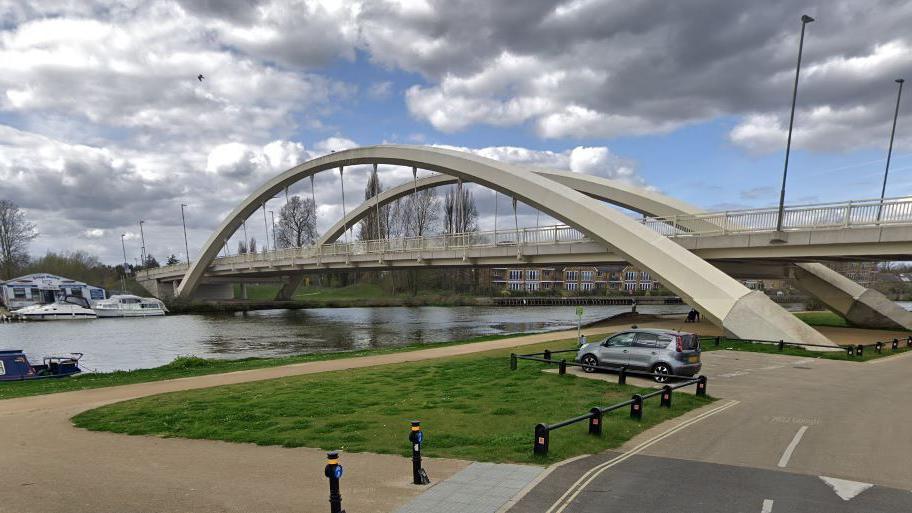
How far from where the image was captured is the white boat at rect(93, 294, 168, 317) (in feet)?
198

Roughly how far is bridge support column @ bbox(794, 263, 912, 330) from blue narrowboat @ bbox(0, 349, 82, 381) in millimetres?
38384

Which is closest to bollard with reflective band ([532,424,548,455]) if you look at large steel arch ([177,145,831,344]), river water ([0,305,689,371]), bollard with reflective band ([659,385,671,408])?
bollard with reflective band ([659,385,671,408])

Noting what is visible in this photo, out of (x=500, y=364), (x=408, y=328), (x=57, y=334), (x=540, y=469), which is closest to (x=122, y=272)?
(x=57, y=334)

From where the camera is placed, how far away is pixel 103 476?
293 inches

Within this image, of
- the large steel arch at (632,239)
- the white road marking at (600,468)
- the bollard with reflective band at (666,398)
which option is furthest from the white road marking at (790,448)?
the large steel arch at (632,239)

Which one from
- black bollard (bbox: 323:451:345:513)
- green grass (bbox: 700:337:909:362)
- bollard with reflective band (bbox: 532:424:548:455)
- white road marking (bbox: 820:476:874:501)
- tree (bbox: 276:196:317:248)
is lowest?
green grass (bbox: 700:337:909:362)

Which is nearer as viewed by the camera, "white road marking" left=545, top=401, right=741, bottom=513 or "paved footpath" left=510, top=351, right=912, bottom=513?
"white road marking" left=545, top=401, right=741, bottom=513

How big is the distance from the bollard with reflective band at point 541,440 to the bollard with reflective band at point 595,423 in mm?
1304

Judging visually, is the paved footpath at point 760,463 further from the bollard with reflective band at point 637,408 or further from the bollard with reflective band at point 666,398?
the bollard with reflective band at point 637,408

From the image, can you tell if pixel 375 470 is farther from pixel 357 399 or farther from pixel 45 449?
pixel 45 449

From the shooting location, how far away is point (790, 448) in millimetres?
8469

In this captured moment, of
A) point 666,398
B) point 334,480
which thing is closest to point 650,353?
point 666,398

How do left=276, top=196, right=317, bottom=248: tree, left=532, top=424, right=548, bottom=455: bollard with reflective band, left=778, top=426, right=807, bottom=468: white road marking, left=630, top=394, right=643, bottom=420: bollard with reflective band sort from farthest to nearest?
left=276, top=196, right=317, bottom=248: tree < left=630, top=394, right=643, bottom=420: bollard with reflective band < left=778, top=426, right=807, bottom=468: white road marking < left=532, top=424, right=548, bottom=455: bollard with reflective band

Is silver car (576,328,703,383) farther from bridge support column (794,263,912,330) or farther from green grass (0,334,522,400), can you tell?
bridge support column (794,263,912,330)
